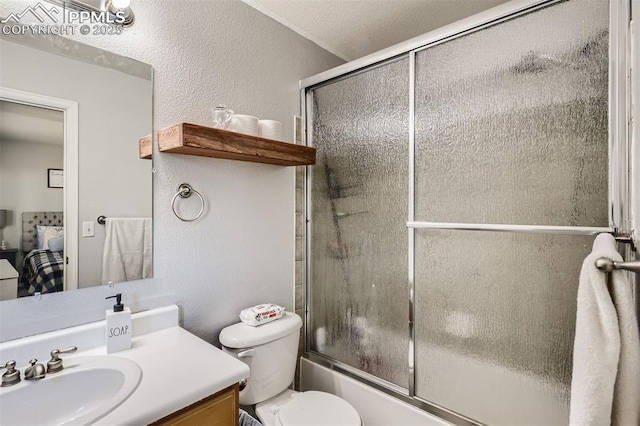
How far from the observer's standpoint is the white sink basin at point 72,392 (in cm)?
82

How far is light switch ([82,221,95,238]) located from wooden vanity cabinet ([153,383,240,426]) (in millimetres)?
694

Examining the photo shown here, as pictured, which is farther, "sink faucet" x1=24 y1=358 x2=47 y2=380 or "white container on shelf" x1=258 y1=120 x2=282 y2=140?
"white container on shelf" x1=258 y1=120 x2=282 y2=140

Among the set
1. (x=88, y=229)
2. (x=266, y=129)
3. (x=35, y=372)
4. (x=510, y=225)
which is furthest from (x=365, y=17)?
(x=35, y=372)

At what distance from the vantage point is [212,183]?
1475 millimetres

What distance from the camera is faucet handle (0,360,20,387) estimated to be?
849 millimetres

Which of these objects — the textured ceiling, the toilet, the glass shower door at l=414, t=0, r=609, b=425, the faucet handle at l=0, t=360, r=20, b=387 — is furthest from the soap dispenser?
the textured ceiling

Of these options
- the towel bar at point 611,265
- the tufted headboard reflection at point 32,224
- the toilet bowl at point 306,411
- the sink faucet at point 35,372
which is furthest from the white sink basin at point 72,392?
the towel bar at point 611,265

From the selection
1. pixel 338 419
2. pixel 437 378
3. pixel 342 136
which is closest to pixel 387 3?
pixel 342 136

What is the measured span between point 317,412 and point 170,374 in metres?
0.72

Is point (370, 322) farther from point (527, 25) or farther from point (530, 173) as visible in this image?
point (527, 25)

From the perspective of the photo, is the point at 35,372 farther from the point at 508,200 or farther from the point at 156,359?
the point at 508,200

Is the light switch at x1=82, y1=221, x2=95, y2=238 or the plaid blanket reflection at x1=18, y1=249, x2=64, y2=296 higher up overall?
the light switch at x1=82, y1=221, x2=95, y2=238

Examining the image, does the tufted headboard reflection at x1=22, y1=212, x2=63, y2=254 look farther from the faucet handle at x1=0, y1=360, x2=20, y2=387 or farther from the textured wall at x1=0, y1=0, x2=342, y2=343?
the faucet handle at x1=0, y1=360, x2=20, y2=387

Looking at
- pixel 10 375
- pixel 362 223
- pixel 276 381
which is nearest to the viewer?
pixel 10 375
